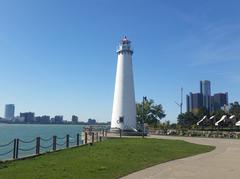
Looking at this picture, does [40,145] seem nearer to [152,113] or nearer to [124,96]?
[124,96]

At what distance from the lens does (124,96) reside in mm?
53438

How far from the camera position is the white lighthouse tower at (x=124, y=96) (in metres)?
53.6

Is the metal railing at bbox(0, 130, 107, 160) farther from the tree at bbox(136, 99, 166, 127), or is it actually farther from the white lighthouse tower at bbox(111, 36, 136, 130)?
the tree at bbox(136, 99, 166, 127)

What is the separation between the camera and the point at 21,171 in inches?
566

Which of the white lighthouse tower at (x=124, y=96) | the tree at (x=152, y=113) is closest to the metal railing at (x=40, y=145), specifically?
the white lighthouse tower at (x=124, y=96)

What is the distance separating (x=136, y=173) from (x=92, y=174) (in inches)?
70.5

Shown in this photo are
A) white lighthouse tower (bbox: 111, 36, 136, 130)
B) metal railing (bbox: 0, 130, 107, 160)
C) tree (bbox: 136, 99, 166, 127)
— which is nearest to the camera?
metal railing (bbox: 0, 130, 107, 160)

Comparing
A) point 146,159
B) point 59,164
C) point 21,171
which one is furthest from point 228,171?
point 21,171

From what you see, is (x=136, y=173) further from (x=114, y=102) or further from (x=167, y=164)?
(x=114, y=102)

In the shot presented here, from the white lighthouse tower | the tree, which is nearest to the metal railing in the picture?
the white lighthouse tower

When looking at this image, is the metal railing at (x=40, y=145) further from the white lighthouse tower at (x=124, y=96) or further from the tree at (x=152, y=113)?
the tree at (x=152, y=113)

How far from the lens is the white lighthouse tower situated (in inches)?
2109

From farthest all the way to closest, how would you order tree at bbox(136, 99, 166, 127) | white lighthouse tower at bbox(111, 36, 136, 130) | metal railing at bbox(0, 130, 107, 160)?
1. tree at bbox(136, 99, 166, 127)
2. white lighthouse tower at bbox(111, 36, 136, 130)
3. metal railing at bbox(0, 130, 107, 160)

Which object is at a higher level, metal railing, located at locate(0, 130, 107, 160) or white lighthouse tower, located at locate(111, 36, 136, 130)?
white lighthouse tower, located at locate(111, 36, 136, 130)
